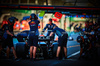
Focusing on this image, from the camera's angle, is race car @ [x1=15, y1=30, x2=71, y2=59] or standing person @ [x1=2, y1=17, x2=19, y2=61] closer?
standing person @ [x1=2, y1=17, x2=19, y2=61]

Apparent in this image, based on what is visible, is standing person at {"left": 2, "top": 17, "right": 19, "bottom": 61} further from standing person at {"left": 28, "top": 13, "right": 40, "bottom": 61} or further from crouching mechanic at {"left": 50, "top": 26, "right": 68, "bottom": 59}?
crouching mechanic at {"left": 50, "top": 26, "right": 68, "bottom": 59}

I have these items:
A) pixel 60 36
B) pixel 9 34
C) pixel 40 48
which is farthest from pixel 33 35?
pixel 60 36

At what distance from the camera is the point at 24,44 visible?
220 inches

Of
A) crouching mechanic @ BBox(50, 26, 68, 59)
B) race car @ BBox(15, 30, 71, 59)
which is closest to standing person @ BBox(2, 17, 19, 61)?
race car @ BBox(15, 30, 71, 59)

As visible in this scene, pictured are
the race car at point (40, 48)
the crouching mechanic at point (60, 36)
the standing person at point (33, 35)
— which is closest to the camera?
the standing person at point (33, 35)

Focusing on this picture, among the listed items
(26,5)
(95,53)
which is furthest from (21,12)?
(95,53)

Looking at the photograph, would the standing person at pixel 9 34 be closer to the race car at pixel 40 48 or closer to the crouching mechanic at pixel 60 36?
the race car at pixel 40 48

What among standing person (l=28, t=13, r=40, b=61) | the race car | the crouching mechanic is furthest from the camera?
the race car

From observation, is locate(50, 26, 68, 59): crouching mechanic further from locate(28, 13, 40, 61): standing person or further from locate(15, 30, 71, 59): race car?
locate(28, 13, 40, 61): standing person

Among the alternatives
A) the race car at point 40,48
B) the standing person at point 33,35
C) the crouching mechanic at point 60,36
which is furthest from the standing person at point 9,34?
the crouching mechanic at point 60,36

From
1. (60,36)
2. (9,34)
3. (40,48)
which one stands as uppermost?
(9,34)

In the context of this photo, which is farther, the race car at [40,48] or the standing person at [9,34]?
the race car at [40,48]

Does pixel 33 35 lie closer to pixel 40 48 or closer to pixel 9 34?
pixel 40 48

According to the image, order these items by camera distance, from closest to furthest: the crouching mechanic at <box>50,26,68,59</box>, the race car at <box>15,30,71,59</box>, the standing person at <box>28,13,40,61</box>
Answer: the standing person at <box>28,13,40,61</box> → the crouching mechanic at <box>50,26,68,59</box> → the race car at <box>15,30,71,59</box>
